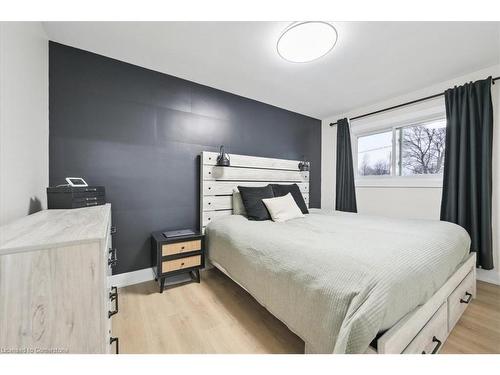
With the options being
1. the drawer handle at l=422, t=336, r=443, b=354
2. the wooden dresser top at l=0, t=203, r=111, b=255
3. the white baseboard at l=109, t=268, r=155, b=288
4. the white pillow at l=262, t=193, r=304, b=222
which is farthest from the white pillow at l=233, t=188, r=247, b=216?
the drawer handle at l=422, t=336, r=443, b=354

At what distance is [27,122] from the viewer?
1.21m

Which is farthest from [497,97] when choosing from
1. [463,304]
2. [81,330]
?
[81,330]

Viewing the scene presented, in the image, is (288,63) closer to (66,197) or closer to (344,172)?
(344,172)

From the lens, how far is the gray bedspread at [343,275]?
804 mm

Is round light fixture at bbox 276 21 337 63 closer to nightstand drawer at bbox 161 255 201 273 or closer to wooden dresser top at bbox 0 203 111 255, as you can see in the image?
wooden dresser top at bbox 0 203 111 255

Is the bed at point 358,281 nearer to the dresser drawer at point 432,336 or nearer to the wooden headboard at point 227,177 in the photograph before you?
the dresser drawer at point 432,336

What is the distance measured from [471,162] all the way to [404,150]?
0.81 meters

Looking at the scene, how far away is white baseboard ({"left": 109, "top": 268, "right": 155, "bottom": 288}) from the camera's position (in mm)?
1901

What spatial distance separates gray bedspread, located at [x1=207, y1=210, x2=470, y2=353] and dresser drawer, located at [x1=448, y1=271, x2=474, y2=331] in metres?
0.20

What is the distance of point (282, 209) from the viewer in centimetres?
224

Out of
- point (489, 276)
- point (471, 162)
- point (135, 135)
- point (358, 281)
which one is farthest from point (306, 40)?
point (489, 276)

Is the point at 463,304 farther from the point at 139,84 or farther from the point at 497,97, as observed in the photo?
the point at 139,84

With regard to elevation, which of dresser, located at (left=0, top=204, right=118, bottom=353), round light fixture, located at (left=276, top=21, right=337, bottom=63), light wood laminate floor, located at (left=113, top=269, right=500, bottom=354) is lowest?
light wood laminate floor, located at (left=113, top=269, right=500, bottom=354)

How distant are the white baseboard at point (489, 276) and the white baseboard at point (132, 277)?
354 cm
